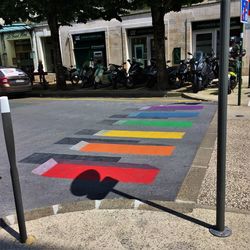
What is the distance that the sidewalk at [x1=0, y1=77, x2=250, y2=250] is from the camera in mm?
3104

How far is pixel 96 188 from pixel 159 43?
997 centimetres

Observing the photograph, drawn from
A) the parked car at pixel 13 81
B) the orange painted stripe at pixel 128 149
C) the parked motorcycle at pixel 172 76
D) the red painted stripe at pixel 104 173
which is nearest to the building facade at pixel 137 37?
the parked motorcycle at pixel 172 76

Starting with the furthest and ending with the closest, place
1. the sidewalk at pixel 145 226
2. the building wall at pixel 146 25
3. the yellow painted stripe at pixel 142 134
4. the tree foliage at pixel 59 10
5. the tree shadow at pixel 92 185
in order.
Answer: the building wall at pixel 146 25 → the tree foliage at pixel 59 10 → the yellow painted stripe at pixel 142 134 → the tree shadow at pixel 92 185 → the sidewalk at pixel 145 226

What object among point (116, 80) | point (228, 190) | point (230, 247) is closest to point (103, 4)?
point (116, 80)

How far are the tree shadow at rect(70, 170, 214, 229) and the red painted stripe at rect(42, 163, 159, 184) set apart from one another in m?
0.03

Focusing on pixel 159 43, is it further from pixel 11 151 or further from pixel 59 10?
pixel 11 151

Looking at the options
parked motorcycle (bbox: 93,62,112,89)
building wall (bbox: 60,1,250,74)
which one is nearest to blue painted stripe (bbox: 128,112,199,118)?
parked motorcycle (bbox: 93,62,112,89)

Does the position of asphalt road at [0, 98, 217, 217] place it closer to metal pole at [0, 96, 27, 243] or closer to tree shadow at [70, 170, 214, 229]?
tree shadow at [70, 170, 214, 229]

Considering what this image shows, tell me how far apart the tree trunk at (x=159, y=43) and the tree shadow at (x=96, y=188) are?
30.1ft

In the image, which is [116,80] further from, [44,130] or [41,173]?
[41,173]

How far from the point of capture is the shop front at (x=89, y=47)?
77.8ft

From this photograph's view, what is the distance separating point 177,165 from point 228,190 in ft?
3.62

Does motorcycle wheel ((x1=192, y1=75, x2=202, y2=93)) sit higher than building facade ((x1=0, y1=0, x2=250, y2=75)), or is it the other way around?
building facade ((x1=0, y1=0, x2=250, y2=75))

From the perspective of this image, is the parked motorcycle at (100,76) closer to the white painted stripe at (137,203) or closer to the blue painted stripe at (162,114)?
the blue painted stripe at (162,114)
